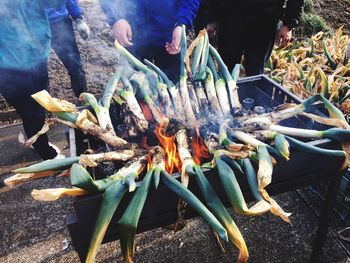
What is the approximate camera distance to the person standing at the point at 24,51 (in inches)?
83.5

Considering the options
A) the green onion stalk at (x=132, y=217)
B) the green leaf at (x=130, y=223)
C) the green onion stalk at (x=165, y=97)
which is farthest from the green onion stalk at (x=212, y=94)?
the green leaf at (x=130, y=223)

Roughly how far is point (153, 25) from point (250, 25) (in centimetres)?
85

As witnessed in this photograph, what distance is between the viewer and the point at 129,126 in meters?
1.65

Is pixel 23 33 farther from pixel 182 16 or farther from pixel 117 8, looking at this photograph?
pixel 182 16

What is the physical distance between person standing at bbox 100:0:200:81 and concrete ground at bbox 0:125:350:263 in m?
1.30

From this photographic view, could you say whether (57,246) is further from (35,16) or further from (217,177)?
(35,16)

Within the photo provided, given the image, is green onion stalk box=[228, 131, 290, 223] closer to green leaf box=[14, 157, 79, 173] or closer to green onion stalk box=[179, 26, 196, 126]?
green onion stalk box=[179, 26, 196, 126]

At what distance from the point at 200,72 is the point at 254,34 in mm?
1255

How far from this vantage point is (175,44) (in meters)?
2.63

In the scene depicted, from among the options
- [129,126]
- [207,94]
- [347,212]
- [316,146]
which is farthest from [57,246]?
[347,212]

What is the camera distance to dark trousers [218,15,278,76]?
9.05ft

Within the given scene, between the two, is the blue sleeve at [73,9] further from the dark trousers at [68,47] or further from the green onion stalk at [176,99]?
the green onion stalk at [176,99]

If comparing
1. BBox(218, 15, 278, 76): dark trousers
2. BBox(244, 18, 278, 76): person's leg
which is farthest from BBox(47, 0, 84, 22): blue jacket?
BBox(244, 18, 278, 76): person's leg

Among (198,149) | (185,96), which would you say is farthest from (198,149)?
(185,96)
